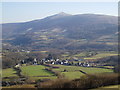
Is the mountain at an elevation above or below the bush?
above

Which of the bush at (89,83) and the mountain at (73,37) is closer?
the bush at (89,83)

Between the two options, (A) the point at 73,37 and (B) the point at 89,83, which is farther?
(A) the point at 73,37

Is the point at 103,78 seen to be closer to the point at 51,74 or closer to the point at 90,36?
the point at 51,74

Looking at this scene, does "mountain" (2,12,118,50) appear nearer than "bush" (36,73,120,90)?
No

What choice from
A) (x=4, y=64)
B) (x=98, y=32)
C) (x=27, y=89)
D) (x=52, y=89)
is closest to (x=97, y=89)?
(x=52, y=89)

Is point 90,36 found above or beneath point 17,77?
above

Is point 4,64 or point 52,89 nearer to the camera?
point 52,89

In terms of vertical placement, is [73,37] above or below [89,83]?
above

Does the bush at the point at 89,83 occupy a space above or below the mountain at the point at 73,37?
below

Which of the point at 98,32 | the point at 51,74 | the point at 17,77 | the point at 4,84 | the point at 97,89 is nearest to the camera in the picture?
the point at 97,89

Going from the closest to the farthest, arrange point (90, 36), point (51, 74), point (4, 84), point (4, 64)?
1. point (4, 84)
2. point (51, 74)
3. point (4, 64)
4. point (90, 36)
